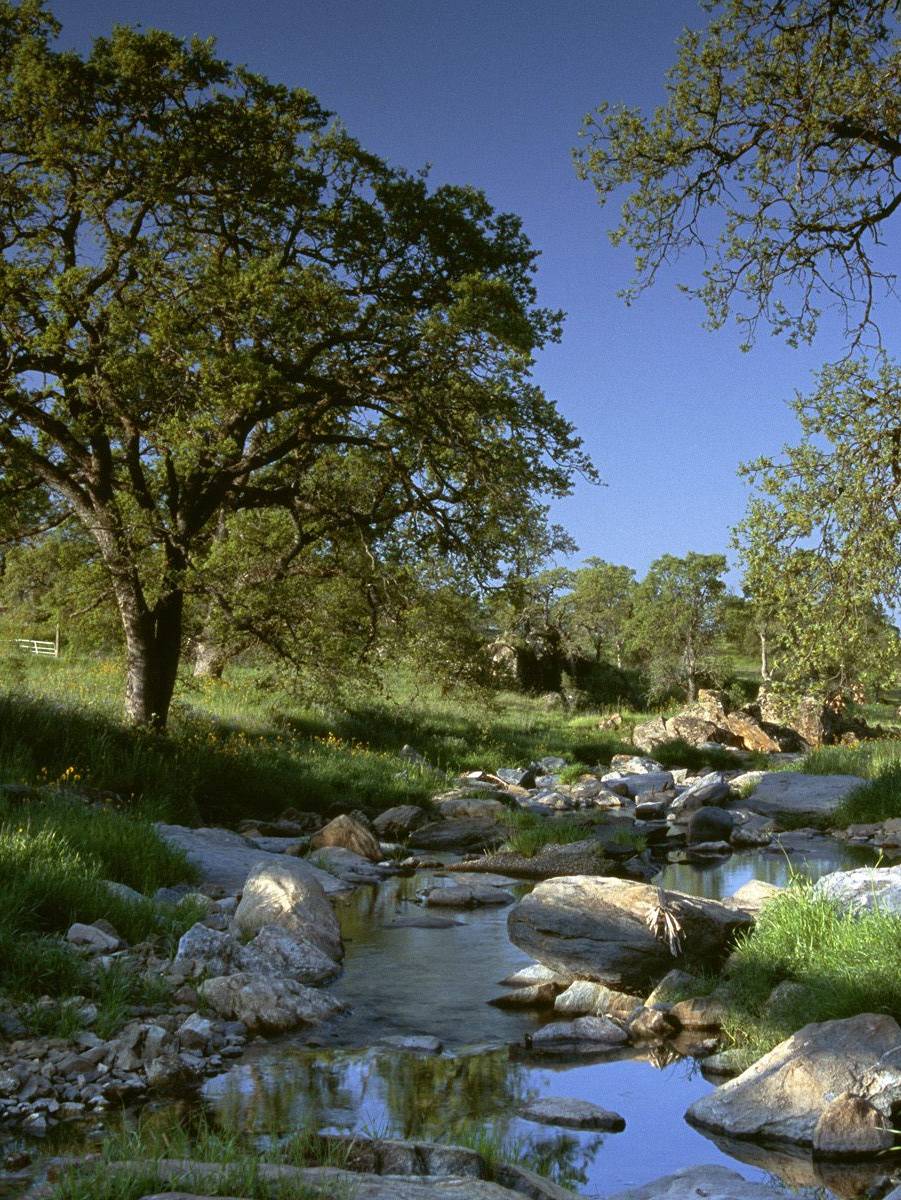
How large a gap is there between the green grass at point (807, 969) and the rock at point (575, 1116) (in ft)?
4.40

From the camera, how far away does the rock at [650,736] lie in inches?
1316

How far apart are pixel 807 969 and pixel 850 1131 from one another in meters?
1.99

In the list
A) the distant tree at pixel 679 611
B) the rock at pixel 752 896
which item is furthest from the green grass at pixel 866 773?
the distant tree at pixel 679 611

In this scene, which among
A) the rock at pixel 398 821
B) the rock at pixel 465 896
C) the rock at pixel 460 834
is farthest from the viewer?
the rock at pixel 398 821

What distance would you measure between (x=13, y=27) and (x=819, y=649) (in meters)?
14.4

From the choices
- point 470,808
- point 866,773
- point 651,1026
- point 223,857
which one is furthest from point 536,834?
point 866,773

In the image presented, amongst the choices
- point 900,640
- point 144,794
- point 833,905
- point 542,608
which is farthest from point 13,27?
point 542,608

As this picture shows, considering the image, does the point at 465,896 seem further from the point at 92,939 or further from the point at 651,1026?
the point at 92,939

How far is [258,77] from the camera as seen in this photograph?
16.0 m

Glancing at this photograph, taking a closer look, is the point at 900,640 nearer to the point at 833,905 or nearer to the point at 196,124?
the point at 833,905

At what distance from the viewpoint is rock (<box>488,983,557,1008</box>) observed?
8266mm

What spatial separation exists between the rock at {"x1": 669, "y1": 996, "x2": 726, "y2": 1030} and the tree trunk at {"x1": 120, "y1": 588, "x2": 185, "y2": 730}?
11.9 metres

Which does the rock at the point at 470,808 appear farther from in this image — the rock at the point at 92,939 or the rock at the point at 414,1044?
the rock at the point at 414,1044

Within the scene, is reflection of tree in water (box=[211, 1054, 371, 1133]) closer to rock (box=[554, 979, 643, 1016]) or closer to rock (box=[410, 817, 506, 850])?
rock (box=[554, 979, 643, 1016])
